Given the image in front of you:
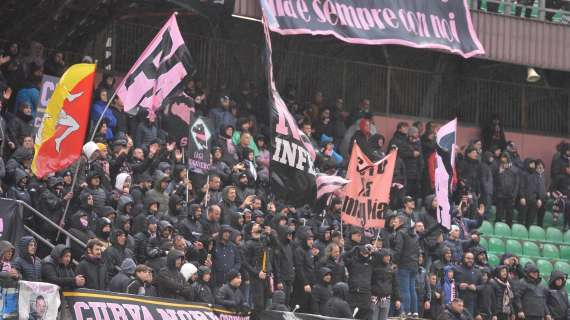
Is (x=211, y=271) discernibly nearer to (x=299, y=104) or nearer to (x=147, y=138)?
(x=147, y=138)

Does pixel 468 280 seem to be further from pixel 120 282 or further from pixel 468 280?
pixel 120 282

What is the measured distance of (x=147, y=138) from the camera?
77.3ft

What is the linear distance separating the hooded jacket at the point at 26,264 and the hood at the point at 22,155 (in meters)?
2.76

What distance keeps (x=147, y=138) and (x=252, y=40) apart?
6745 millimetres

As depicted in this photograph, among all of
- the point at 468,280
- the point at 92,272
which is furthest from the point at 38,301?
the point at 468,280

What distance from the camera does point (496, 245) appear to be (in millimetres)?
28234

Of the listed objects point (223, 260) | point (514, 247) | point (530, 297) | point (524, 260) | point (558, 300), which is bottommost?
point (558, 300)

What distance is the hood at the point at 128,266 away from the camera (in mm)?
18156

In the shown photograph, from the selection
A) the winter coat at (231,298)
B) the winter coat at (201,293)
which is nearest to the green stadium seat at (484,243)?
the winter coat at (231,298)

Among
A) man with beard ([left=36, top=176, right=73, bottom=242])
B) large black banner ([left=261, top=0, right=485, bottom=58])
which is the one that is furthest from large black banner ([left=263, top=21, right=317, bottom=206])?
large black banner ([left=261, top=0, right=485, bottom=58])

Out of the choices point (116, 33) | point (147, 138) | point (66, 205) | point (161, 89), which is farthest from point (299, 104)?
point (66, 205)

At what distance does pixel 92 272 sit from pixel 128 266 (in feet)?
2.23

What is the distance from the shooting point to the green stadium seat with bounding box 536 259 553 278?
27875mm

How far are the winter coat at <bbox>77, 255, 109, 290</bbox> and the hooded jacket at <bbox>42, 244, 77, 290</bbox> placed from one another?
0.20 metres
